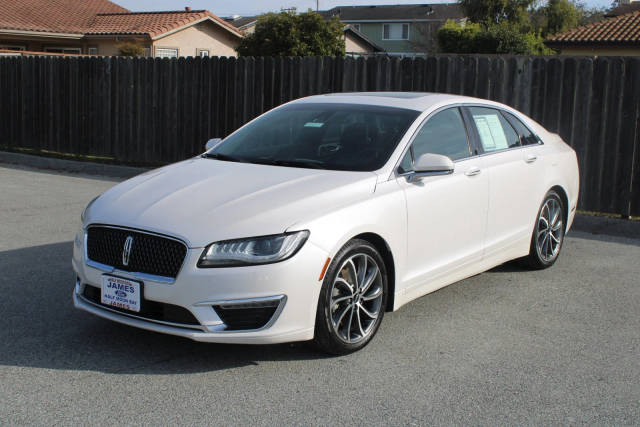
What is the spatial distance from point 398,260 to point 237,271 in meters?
1.33

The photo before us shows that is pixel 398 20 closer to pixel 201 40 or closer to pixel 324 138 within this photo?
pixel 201 40

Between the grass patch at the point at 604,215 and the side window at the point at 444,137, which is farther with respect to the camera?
the grass patch at the point at 604,215

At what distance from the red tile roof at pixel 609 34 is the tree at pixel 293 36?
11094 millimetres

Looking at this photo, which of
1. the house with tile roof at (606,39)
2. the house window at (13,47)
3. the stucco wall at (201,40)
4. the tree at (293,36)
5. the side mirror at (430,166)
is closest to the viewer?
the side mirror at (430,166)

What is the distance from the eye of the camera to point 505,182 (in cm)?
647

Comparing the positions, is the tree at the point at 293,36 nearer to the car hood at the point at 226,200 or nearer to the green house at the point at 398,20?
the car hood at the point at 226,200

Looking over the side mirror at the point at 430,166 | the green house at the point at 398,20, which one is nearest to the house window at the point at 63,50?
the side mirror at the point at 430,166

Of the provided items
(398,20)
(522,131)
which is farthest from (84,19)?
(398,20)

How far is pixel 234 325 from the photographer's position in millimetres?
4418

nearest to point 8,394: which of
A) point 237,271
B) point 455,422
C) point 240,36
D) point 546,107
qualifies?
point 237,271

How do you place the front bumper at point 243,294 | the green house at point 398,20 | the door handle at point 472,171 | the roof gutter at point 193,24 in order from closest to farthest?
the front bumper at point 243,294 < the door handle at point 472,171 < the roof gutter at point 193,24 < the green house at point 398,20

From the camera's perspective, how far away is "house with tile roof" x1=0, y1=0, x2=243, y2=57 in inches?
1323

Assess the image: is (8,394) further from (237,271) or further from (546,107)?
(546,107)

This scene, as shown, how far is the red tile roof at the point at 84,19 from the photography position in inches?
1321
